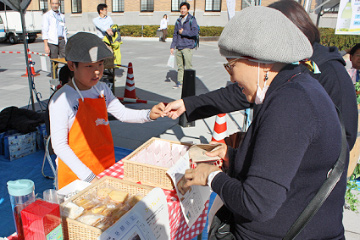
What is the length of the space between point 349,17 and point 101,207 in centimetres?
550

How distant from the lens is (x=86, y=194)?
1716mm

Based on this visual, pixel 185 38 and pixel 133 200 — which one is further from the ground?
pixel 185 38

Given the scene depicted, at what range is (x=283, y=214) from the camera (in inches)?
50.9

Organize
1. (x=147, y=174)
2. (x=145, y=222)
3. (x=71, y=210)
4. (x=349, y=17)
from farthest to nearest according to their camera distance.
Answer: (x=349, y=17)
(x=147, y=174)
(x=71, y=210)
(x=145, y=222)

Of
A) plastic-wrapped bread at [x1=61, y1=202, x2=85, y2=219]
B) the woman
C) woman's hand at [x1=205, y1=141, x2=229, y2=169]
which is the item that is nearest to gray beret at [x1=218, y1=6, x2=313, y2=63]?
the woman

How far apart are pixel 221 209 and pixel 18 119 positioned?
442 cm

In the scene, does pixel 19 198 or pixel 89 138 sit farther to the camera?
pixel 89 138

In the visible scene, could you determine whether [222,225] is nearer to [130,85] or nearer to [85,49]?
[85,49]

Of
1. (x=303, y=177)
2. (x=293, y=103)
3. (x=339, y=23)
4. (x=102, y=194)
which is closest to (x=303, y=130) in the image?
(x=293, y=103)

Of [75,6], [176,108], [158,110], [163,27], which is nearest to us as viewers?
[176,108]

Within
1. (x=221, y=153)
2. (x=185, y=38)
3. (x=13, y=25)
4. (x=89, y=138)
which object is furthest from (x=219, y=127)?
(x=13, y=25)

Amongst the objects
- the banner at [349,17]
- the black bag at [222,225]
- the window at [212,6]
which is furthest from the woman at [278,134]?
the window at [212,6]

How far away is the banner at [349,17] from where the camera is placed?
17.1ft

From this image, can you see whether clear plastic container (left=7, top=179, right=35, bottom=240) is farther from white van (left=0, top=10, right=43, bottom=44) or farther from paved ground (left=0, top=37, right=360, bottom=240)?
white van (left=0, top=10, right=43, bottom=44)
